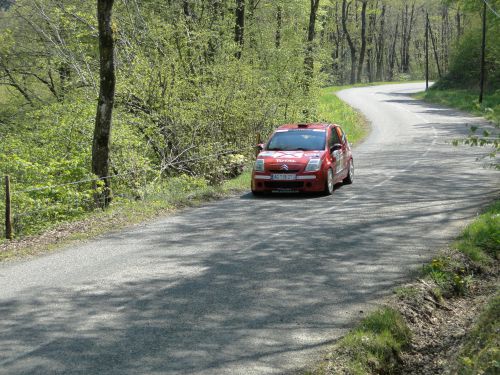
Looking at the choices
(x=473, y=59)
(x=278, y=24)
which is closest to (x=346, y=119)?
(x=278, y=24)

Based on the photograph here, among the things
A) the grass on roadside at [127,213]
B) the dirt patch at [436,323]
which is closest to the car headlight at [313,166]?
the grass on roadside at [127,213]

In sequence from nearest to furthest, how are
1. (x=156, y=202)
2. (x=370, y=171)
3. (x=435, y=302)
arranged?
(x=435, y=302) → (x=156, y=202) → (x=370, y=171)

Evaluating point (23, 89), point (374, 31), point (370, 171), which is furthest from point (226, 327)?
point (374, 31)

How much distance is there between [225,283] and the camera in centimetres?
884

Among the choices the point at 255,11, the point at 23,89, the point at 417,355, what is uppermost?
the point at 255,11

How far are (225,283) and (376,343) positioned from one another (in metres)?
2.65

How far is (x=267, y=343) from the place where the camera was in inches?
262

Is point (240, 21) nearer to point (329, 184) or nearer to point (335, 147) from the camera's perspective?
point (335, 147)

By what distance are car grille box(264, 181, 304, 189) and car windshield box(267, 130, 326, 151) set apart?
3.71 ft

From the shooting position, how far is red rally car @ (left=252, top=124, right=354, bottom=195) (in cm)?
1653

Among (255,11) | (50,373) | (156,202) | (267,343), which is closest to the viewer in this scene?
(50,373)

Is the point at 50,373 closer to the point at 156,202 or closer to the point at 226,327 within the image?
the point at 226,327

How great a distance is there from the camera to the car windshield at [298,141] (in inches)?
685

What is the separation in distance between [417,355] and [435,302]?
1.62m
